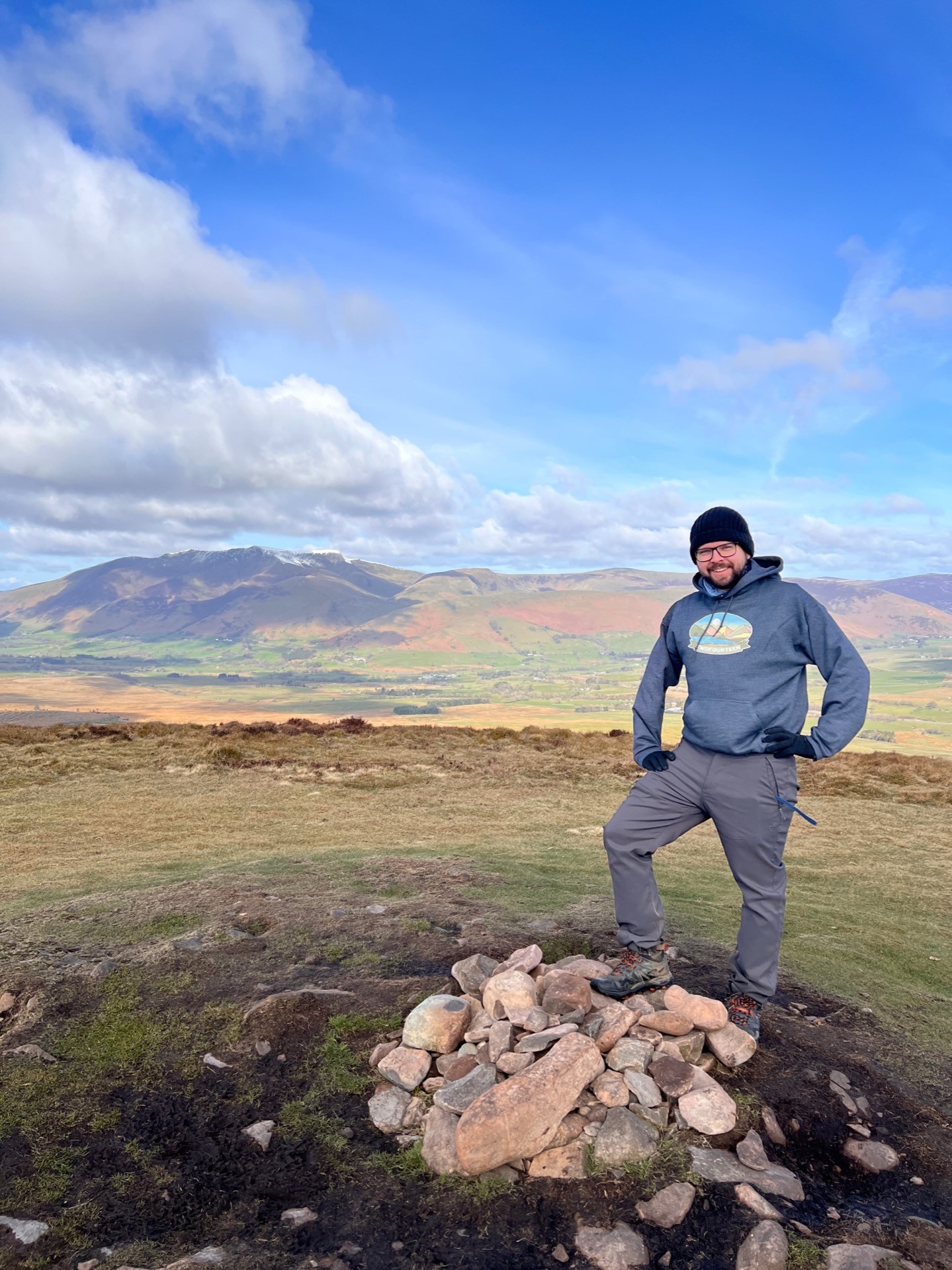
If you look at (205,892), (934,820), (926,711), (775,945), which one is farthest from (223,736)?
(926,711)

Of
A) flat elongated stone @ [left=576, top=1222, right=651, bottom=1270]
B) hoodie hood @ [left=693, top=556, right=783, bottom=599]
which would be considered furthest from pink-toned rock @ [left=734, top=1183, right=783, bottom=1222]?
hoodie hood @ [left=693, top=556, right=783, bottom=599]

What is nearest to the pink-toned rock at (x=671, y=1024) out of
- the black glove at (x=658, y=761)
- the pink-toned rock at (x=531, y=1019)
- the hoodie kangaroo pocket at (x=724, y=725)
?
the pink-toned rock at (x=531, y=1019)

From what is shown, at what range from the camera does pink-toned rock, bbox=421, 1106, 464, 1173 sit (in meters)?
3.71

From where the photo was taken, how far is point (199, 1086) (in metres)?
4.37

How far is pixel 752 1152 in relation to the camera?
3826 mm

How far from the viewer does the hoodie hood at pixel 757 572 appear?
16.6ft

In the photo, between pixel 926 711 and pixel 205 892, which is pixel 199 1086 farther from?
pixel 926 711

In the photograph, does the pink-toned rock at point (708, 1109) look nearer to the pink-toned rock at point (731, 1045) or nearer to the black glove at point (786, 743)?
the pink-toned rock at point (731, 1045)

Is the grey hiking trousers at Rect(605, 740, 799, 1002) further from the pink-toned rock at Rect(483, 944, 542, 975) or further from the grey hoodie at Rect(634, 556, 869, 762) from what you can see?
the pink-toned rock at Rect(483, 944, 542, 975)

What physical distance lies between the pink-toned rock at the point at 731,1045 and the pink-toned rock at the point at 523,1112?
99cm

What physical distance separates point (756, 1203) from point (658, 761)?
8.49 feet

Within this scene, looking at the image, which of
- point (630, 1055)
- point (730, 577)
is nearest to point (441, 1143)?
point (630, 1055)

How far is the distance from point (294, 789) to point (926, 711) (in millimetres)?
153915

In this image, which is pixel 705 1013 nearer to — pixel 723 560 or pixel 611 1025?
pixel 611 1025
